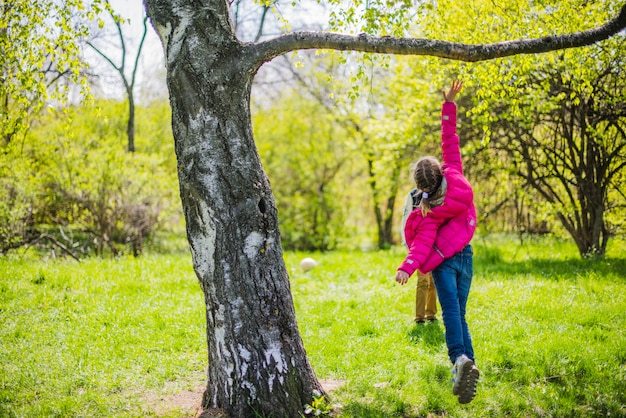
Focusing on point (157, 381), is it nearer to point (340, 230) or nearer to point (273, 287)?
point (273, 287)

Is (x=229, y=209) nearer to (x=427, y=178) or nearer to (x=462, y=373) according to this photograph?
(x=427, y=178)

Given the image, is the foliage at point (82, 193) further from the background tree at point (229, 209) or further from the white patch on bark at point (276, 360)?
the white patch on bark at point (276, 360)

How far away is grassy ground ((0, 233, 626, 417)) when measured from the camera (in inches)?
171

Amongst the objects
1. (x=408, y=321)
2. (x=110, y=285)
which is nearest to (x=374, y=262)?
(x=408, y=321)

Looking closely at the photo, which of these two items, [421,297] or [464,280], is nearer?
[464,280]

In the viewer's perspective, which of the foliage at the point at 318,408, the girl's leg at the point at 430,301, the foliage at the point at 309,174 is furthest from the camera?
the foliage at the point at 309,174

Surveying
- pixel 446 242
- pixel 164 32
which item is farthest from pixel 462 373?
pixel 164 32

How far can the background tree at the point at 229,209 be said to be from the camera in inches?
153

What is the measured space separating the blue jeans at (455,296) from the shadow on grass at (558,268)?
4.11 metres

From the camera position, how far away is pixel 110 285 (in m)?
7.56

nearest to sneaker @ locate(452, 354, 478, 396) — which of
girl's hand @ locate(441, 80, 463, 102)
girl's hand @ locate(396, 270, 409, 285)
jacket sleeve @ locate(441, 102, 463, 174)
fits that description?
girl's hand @ locate(396, 270, 409, 285)

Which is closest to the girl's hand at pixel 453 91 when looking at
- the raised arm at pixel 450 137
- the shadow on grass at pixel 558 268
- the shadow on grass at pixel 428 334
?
the raised arm at pixel 450 137

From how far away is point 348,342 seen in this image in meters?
5.67

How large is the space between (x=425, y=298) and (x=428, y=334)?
0.50m
